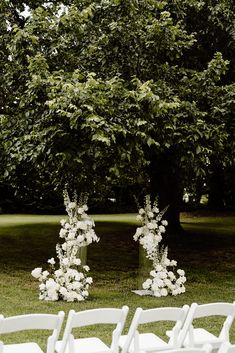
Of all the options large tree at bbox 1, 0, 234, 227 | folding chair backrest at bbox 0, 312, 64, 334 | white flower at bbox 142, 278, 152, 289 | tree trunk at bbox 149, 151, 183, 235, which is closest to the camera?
folding chair backrest at bbox 0, 312, 64, 334

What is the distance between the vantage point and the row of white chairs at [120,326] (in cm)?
505

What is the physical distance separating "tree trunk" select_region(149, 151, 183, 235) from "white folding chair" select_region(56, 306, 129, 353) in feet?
18.6

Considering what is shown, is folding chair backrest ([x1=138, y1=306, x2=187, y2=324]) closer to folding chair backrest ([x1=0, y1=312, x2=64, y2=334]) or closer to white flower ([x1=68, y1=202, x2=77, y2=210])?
folding chair backrest ([x1=0, y1=312, x2=64, y2=334])

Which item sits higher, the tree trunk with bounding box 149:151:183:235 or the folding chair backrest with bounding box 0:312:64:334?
the tree trunk with bounding box 149:151:183:235

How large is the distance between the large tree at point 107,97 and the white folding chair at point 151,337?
155 inches

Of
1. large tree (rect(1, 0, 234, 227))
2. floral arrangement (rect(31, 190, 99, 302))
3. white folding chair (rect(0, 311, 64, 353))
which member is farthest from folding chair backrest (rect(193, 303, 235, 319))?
floral arrangement (rect(31, 190, 99, 302))

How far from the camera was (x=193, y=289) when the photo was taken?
1177 centimetres

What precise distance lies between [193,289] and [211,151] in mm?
3285

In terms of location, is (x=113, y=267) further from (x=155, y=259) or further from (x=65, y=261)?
(x=65, y=261)

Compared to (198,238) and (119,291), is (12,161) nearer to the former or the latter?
(119,291)

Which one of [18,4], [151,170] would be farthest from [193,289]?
[18,4]

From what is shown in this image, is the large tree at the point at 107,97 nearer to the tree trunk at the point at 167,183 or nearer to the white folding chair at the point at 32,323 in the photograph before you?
the tree trunk at the point at 167,183

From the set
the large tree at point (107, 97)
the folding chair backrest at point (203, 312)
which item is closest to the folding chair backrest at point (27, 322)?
the folding chair backrest at point (203, 312)

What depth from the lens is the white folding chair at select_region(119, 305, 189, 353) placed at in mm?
5355
